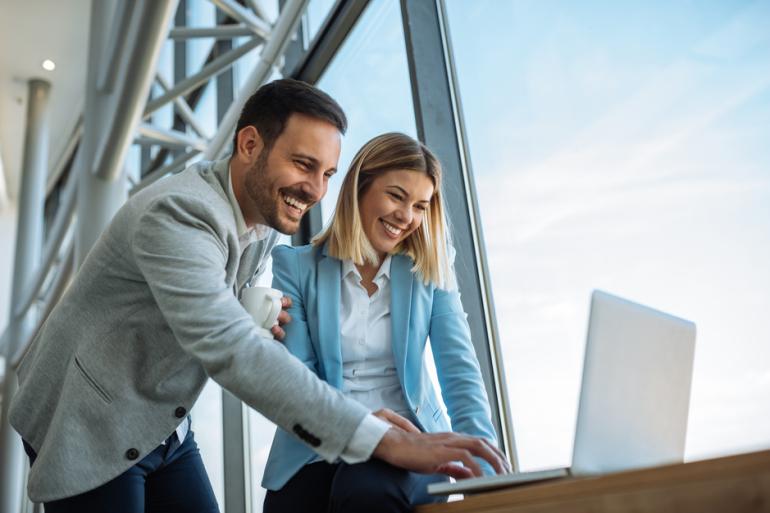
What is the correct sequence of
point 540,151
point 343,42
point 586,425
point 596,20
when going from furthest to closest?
point 343,42, point 540,151, point 596,20, point 586,425

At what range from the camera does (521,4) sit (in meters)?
2.57

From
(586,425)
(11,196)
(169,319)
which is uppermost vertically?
(11,196)

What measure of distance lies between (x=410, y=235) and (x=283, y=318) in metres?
0.44

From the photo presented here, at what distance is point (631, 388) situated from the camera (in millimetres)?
1089

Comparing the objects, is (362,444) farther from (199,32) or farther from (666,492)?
(199,32)

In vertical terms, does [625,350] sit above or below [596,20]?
below

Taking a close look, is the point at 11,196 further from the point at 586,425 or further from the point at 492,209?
the point at 586,425

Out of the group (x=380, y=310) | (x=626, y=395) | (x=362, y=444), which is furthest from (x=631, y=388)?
(x=380, y=310)

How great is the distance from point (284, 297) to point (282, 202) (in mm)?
230

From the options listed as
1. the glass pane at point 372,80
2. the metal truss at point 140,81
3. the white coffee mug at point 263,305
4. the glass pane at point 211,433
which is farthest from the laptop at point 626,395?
the glass pane at point 211,433

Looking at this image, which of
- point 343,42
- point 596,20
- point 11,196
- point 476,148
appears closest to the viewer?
point 596,20

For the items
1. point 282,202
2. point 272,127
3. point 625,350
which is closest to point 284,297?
point 282,202

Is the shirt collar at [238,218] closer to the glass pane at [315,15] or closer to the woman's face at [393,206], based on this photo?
the woman's face at [393,206]

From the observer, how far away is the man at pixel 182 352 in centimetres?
120
